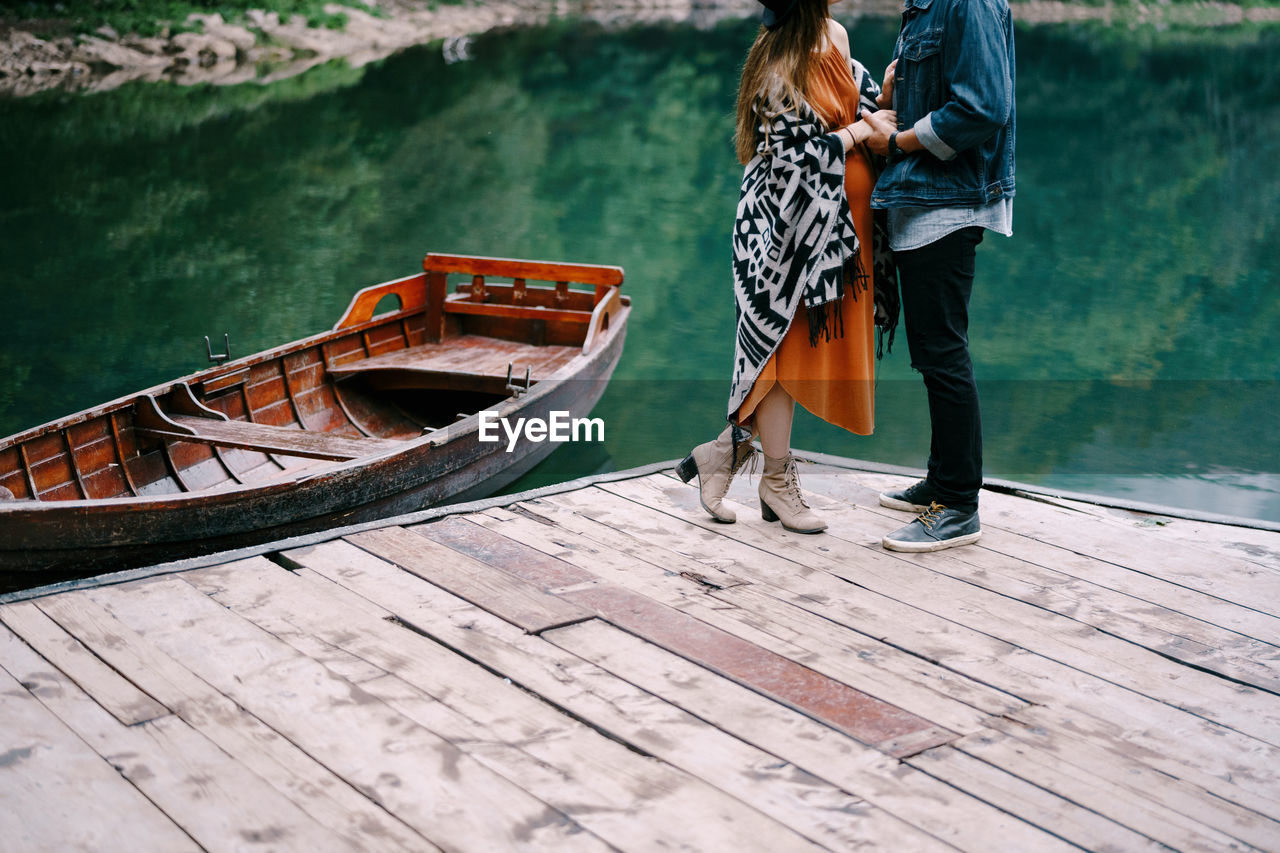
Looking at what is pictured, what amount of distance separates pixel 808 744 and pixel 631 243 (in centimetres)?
1337

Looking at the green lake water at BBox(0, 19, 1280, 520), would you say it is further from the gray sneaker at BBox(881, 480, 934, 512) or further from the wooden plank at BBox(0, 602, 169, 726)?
the wooden plank at BBox(0, 602, 169, 726)

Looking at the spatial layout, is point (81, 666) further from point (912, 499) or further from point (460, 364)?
point (460, 364)

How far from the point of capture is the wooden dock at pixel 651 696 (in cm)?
204

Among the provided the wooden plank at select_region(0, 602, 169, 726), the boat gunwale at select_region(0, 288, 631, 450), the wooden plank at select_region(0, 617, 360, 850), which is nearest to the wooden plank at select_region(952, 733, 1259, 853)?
the wooden plank at select_region(0, 617, 360, 850)

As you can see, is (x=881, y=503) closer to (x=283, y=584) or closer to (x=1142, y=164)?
(x=283, y=584)

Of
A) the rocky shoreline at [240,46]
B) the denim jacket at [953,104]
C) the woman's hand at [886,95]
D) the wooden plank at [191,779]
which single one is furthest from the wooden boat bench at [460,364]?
the rocky shoreline at [240,46]

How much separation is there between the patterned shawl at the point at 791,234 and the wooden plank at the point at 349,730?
1553mm

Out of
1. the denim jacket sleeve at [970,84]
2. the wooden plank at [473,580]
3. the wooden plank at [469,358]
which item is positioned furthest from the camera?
the wooden plank at [469,358]

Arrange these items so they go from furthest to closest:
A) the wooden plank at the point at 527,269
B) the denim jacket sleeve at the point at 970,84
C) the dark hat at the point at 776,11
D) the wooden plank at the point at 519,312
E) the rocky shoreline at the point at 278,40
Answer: the rocky shoreline at the point at 278,40 < the wooden plank at the point at 519,312 < the wooden plank at the point at 527,269 < the dark hat at the point at 776,11 < the denim jacket sleeve at the point at 970,84

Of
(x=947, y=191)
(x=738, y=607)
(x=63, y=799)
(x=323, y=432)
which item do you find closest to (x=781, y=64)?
(x=947, y=191)

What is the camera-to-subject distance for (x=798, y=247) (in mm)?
3381

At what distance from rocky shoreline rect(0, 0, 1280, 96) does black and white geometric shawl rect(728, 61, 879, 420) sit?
2468cm

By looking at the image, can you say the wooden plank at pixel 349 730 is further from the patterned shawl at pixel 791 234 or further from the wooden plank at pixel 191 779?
the patterned shawl at pixel 791 234

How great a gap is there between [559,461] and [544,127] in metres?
18.4
